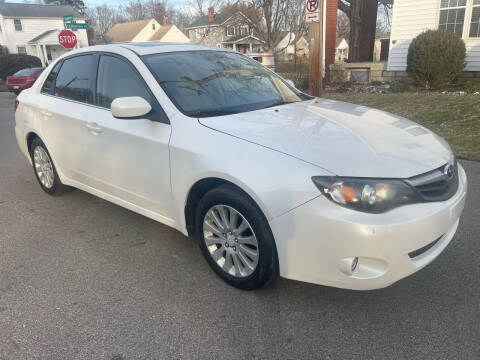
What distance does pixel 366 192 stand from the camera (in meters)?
2.35

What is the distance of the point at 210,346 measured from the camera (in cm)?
249

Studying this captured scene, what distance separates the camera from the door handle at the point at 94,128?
3.74 metres

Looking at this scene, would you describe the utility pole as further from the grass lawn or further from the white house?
the white house

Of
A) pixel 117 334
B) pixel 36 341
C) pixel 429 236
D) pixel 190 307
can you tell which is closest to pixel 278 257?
pixel 190 307

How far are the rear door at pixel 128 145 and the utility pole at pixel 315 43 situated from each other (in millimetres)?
5675

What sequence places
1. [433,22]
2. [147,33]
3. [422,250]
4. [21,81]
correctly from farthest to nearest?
1. [147,33]
2. [21,81]
3. [433,22]
4. [422,250]

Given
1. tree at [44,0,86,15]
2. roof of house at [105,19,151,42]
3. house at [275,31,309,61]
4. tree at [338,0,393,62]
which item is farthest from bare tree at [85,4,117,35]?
tree at [338,0,393,62]

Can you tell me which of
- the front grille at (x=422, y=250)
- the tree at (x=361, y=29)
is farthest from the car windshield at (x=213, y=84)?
the tree at (x=361, y=29)

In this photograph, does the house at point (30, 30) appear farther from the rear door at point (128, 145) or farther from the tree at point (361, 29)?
the rear door at point (128, 145)

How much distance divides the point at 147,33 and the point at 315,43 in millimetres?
53644

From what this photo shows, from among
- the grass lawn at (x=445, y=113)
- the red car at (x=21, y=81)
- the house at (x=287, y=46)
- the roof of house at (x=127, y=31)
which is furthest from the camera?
the roof of house at (x=127, y=31)

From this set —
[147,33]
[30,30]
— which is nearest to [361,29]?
[30,30]

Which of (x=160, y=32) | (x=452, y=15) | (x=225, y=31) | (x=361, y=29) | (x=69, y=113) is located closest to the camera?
(x=69, y=113)

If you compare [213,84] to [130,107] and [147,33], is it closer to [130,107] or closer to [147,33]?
[130,107]
